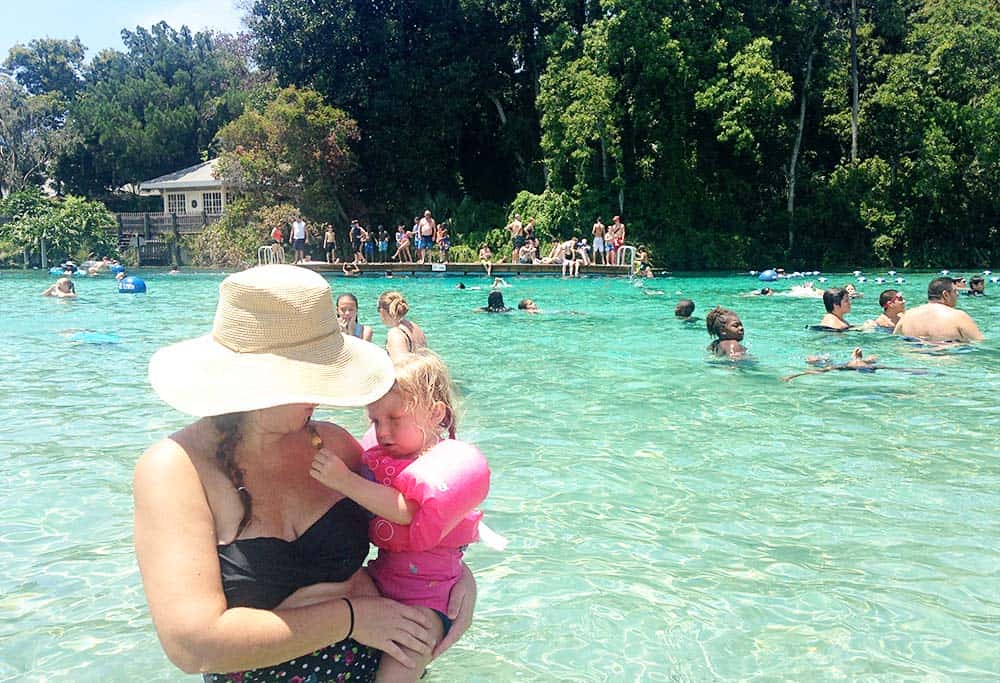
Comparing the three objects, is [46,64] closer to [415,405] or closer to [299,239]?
[299,239]

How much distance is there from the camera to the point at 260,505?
7.57 feet

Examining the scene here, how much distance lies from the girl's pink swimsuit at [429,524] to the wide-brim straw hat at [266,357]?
0.30 metres

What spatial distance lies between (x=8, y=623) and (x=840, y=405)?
24.0 ft

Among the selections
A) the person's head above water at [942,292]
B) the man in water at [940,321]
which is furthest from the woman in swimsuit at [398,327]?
the person's head above water at [942,292]

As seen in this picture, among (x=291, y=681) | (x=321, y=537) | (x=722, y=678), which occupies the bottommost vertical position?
(x=722, y=678)

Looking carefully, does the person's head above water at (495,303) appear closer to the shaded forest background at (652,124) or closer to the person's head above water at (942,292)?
the person's head above water at (942,292)

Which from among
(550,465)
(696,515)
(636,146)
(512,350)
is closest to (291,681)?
(696,515)

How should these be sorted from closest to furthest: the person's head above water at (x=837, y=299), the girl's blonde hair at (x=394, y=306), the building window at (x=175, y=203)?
the girl's blonde hair at (x=394, y=306)
the person's head above water at (x=837, y=299)
the building window at (x=175, y=203)

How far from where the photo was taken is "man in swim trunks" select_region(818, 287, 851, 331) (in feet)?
43.7

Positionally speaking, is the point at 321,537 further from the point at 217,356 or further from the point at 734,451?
the point at 734,451

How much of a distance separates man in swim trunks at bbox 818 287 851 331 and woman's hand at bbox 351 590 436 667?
11.9m

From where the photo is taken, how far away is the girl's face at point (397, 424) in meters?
2.71

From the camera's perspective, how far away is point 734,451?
7.20 metres

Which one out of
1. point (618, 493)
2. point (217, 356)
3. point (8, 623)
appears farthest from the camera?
point (618, 493)
